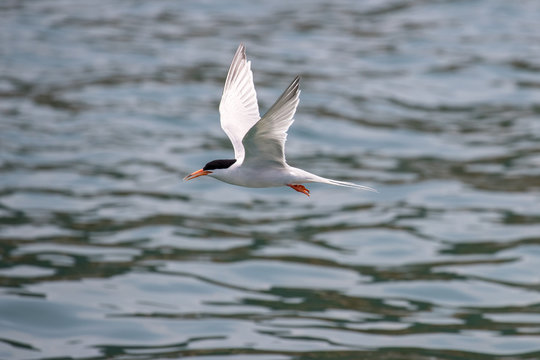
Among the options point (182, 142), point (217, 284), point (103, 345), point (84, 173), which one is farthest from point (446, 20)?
point (103, 345)

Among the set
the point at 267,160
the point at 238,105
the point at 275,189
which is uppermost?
the point at 238,105

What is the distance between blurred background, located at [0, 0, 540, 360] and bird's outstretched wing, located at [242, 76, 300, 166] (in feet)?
19.4

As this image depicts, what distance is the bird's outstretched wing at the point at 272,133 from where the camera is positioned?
247 inches

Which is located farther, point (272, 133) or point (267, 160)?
point (267, 160)

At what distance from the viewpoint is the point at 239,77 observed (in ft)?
26.9

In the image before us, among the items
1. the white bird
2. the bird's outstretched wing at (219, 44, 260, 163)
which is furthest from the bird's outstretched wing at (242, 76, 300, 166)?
the bird's outstretched wing at (219, 44, 260, 163)

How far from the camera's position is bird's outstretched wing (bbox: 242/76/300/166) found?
6.28 m

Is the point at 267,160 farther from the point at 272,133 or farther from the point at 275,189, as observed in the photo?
the point at 275,189

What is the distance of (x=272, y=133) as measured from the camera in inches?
267

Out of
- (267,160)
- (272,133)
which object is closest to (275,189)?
(267,160)

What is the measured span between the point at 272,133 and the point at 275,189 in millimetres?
12228

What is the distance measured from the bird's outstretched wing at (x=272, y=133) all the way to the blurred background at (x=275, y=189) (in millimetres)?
5905

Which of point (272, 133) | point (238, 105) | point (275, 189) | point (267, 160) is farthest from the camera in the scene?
point (275, 189)

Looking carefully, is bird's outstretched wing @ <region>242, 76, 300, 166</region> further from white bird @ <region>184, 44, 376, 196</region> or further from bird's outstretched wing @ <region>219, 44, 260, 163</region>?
bird's outstretched wing @ <region>219, 44, 260, 163</region>
